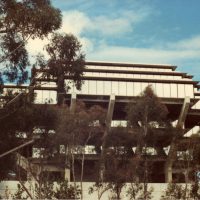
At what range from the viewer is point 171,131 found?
54312mm

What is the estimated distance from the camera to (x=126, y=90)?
2872 inches

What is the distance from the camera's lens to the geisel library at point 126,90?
7106 cm

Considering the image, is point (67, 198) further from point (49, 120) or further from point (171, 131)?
point (171, 131)

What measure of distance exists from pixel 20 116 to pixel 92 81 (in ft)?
128

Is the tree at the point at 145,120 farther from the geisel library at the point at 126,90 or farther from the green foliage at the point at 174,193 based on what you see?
the geisel library at the point at 126,90

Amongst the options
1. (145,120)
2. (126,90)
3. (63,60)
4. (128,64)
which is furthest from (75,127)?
(128,64)

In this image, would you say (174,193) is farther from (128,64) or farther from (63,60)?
(128,64)

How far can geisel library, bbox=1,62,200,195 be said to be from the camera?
71.1 metres

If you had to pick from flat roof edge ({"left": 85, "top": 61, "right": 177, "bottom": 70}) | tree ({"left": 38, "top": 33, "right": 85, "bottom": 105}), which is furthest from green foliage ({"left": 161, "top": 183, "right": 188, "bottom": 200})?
flat roof edge ({"left": 85, "top": 61, "right": 177, "bottom": 70})

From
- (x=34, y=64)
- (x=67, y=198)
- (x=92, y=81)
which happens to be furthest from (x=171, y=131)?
(x=34, y=64)

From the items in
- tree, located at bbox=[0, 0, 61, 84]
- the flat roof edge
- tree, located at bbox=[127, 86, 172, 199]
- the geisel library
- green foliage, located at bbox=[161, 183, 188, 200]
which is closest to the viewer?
tree, located at bbox=[0, 0, 61, 84]

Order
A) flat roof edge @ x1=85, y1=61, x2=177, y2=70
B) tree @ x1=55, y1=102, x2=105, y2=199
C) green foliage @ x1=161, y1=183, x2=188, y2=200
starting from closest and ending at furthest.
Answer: green foliage @ x1=161, y1=183, x2=188, y2=200 < tree @ x1=55, y1=102, x2=105, y2=199 < flat roof edge @ x1=85, y1=61, x2=177, y2=70

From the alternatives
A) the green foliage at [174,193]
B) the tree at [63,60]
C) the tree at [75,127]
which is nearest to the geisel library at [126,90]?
the tree at [75,127]

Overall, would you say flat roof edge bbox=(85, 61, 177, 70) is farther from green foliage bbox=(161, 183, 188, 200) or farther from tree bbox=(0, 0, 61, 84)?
tree bbox=(0, 0, 61, 84)
